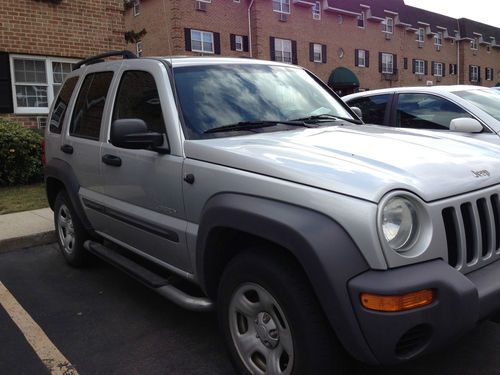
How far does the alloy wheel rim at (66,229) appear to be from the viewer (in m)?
4.86

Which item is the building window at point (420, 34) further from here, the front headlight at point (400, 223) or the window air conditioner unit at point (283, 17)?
the front headlight at point (400, 223)

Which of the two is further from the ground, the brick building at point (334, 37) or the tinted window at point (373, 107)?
the brick building at point (334, 37)

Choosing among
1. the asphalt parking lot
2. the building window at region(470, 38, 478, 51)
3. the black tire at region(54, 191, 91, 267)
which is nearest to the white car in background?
the asphalt parking lot

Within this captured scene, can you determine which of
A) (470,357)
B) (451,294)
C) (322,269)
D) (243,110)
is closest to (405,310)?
(451,294)

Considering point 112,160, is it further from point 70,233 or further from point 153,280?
Result: point 70,233

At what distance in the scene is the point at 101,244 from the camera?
4430 millimetres

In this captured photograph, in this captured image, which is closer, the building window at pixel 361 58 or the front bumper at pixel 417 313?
the front bumper at pixel 417 313

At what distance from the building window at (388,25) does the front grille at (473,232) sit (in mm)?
43006

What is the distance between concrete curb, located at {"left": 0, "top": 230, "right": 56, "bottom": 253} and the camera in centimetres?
574

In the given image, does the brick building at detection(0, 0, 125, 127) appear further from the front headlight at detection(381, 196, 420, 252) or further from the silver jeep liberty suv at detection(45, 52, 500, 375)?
the front headlight at detection(381, 196, 420, 252)

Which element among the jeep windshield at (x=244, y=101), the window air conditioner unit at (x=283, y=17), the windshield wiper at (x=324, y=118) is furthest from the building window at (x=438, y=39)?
the jeep windshield at (x=244, y=101)

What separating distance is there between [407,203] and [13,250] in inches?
195

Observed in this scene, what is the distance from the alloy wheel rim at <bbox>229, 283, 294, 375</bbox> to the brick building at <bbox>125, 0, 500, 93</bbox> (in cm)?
1900

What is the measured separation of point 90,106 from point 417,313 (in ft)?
11.0
